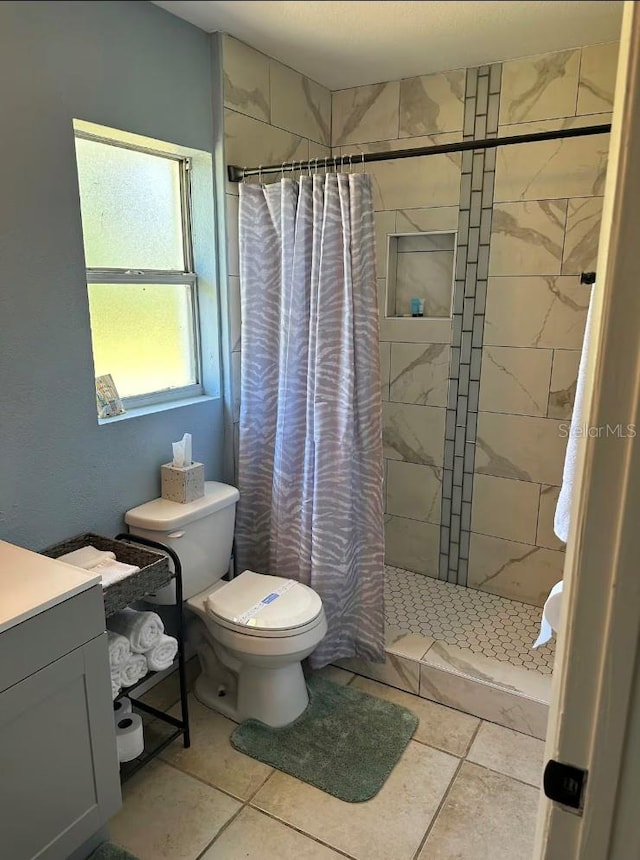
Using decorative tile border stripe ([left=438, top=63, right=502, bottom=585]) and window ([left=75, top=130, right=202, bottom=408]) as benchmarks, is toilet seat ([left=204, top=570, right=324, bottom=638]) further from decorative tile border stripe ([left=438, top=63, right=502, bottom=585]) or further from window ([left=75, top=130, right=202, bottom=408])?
decorative tile border stripe ([left=438, top=63, right=502, bottom=585])

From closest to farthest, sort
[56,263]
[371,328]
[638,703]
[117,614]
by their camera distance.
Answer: [638,703]
[56,263]
[117,614]
[371,328]

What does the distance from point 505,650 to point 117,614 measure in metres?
1.42

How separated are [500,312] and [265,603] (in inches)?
59.2

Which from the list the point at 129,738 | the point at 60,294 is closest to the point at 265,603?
the point at 129,738

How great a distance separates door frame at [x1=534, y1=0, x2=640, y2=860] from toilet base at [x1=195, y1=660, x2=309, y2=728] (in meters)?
1.42

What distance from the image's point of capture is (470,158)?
2410 millimetres

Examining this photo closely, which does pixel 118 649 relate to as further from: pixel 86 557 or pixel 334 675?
pixel 334 675

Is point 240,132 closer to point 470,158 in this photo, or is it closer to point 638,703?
point 470,158

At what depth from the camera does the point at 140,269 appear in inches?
79.3

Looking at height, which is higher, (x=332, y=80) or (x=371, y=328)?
(x=332, y=80)

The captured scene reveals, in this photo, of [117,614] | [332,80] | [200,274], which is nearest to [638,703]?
[117,614]

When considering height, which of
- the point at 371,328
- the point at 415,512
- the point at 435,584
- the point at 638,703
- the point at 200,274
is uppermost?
the point at 200,274

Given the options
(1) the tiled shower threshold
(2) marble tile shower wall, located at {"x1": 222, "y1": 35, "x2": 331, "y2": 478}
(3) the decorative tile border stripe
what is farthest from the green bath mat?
(2) marble tile shower wall, located at {"x1": 222, "y1": 35, "x2": 331, "y2": 478}

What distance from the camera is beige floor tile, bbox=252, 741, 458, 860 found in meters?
1.62
